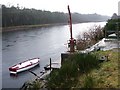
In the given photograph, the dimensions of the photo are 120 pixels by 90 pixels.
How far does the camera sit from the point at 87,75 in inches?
225

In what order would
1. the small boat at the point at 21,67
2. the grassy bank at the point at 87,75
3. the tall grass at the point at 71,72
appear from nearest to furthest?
the grassy bank at the point at 87,75
the tall grass at the point at 71,72
the small boat at the point at 21,67

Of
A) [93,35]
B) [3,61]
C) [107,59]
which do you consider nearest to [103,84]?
[107,59]

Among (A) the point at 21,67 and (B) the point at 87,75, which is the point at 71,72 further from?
(A) the point at 21,67

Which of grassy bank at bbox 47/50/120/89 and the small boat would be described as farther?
the small boat

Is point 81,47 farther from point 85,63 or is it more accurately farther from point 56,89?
point 56,89

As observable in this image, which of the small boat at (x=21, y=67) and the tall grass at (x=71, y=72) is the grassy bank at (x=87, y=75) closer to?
the tall grass at (x=71, y=72)

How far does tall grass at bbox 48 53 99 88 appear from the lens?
5590mm

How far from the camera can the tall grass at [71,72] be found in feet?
18.3

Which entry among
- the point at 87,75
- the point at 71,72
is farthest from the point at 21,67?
the point at 87,75

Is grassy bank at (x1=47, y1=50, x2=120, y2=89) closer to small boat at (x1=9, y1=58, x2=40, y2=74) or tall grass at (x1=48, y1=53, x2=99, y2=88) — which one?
tall grass at (x1=48, y1=53, x2=99, y2=88)

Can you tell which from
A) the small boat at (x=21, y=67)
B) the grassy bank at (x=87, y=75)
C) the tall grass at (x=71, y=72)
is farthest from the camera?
the small boat at (x=21, y=67)

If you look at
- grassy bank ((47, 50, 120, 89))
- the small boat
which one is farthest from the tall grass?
the small boat

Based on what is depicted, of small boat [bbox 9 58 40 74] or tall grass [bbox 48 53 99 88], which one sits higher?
tall grass [bbox 48 53 99 88]

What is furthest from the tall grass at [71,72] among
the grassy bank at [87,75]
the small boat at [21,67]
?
the small boat at [21,67]
